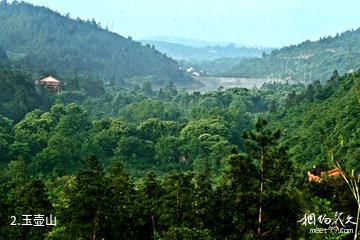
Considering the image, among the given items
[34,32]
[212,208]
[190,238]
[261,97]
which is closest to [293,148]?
[212,208]

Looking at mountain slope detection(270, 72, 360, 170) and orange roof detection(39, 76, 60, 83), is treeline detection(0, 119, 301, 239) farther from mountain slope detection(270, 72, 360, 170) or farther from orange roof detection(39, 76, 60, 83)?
orange roof detection(39, 76, 60, 83)

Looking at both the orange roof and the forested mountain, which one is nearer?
the forested mountain

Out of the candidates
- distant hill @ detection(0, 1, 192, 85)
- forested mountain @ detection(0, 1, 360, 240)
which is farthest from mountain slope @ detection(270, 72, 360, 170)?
distant hill @ detection(0, 1, 192, 85)

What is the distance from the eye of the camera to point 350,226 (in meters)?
10.3

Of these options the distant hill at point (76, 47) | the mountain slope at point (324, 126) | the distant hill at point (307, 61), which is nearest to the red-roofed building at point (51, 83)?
the distant hill at point (76, 47)

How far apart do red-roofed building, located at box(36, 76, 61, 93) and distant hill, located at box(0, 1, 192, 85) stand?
20730mm

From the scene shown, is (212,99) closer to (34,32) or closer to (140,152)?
(140,152)

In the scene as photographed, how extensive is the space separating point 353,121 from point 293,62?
8719 centimetres

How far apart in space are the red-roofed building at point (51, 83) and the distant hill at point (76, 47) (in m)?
20.7

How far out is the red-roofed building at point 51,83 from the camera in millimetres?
53938

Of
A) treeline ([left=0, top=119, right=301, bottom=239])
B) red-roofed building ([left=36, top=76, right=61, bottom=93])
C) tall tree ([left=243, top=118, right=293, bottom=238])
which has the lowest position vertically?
red-roofed building ([left=36, top=76, right=61, bottom=93])

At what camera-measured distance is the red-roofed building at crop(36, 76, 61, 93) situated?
5394 cm

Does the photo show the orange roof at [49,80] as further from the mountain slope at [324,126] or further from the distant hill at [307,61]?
the distant hill at [307,61]

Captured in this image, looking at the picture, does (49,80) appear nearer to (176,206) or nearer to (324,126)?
(324,126)
